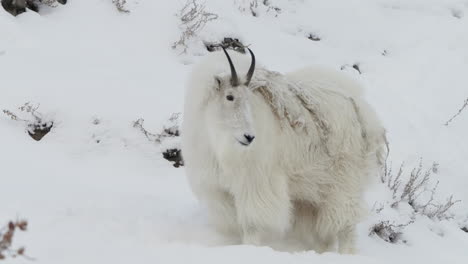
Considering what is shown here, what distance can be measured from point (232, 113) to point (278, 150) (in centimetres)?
54

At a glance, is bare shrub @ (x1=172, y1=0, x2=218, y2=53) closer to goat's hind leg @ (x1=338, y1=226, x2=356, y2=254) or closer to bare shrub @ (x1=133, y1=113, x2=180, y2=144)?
bare shrub @ (x1=133, y1=113, x2=180, y2=144)

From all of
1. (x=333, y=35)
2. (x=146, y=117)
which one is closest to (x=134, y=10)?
(x=146, y=117)

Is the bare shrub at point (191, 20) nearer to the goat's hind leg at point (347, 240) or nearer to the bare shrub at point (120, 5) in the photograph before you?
the bare shrub at point (120, 5)

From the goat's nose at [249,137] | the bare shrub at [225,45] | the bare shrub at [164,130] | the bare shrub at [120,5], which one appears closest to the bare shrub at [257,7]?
the bare shrub at [225,45]

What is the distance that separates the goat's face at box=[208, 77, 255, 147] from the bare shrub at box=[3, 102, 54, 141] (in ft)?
7.56

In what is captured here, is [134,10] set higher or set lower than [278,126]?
lower

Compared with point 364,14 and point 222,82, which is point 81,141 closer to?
point 222,82

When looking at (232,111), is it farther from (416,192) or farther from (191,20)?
(191,20)

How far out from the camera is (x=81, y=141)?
558 centimetres

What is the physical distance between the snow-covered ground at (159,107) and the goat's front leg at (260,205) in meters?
0.27

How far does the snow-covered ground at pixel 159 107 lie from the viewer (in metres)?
3.82

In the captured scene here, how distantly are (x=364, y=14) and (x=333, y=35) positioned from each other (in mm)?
965

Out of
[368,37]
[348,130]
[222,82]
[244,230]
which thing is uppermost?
[222,82]

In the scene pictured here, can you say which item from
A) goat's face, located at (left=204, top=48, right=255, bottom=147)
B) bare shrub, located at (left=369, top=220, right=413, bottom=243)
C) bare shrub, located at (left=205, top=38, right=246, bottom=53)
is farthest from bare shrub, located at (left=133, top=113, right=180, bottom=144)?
bare shrub, located at (left=369, top=220, right=413, bottom=243)
